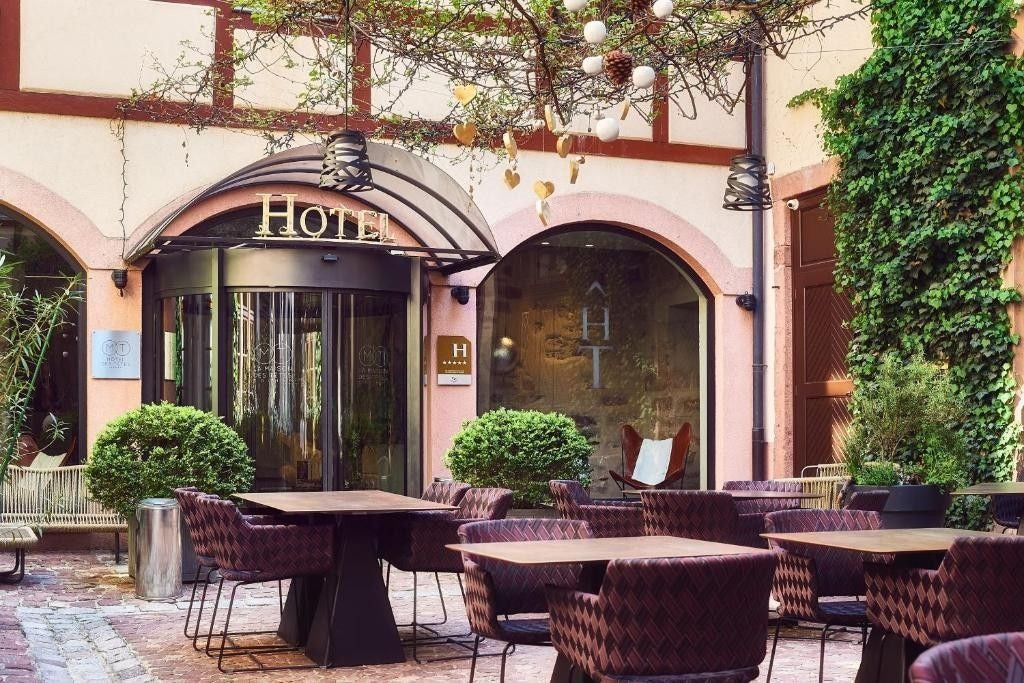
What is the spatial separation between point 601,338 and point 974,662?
11.8m

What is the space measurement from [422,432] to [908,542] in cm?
776

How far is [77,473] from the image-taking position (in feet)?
33.5

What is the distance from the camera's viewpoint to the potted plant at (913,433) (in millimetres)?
10117

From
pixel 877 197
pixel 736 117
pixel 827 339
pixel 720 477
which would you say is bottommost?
pixel 720 477

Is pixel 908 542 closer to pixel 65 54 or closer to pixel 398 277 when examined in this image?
pixel 398 277

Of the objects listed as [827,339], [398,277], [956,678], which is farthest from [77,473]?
[956,678]

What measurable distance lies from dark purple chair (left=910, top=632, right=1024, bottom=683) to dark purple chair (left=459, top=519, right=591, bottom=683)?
98.8 inches

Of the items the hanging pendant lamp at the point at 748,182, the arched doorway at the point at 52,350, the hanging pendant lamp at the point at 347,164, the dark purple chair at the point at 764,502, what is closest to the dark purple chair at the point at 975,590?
the dark purple chair at the point at 764,502

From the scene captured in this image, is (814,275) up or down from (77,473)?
up

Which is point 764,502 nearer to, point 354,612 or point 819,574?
point 819,574

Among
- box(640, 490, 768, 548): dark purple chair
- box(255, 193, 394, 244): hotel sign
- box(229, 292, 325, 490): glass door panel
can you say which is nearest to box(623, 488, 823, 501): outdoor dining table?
box(640, 490, 768, 548): dark purple chair

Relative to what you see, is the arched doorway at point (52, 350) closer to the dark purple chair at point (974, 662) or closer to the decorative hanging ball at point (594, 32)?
the decorative hanging ball at point (594, 32)

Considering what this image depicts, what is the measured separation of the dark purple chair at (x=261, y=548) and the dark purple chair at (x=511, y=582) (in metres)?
1.46

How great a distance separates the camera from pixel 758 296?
13398 mm
